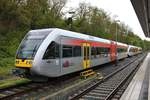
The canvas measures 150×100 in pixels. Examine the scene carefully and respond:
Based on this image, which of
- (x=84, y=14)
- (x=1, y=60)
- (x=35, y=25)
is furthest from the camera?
(x=84, y=14)

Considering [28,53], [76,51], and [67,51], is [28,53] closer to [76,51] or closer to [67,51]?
[67,51]

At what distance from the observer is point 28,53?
13.4m

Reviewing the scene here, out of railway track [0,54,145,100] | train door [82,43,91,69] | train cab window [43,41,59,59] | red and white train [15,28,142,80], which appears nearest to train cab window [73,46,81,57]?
red and white train [15,28,142,80]

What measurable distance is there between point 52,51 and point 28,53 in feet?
4.36

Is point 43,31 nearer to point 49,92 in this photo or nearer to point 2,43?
point 49,92

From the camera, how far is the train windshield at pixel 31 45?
Answer: 43.5 feet

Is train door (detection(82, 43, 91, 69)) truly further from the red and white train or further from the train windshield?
the train windshield

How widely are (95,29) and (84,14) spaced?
4455mm

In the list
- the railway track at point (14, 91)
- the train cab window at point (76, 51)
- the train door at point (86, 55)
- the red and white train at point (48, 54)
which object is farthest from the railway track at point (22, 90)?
the train door at point (86, 55)

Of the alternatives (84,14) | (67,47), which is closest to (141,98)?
(67,47)

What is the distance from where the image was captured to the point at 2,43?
1017 inches

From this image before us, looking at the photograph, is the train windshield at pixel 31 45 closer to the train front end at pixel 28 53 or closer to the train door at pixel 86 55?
the train front end at pixel 28 53

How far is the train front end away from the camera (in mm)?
13031

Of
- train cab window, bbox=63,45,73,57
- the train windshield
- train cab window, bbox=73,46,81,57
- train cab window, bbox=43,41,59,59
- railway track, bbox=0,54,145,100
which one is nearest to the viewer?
railway track, bbox=0,54,145,100
